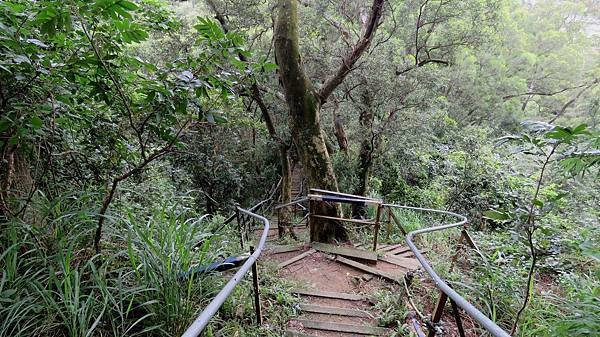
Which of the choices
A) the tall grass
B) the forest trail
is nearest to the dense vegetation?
the tall grass

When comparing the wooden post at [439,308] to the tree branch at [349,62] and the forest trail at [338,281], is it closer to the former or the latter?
the forest trail at [338,281]

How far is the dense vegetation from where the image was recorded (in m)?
1.88

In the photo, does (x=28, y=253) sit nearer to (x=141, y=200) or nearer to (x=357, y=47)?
(x=141, y=200)

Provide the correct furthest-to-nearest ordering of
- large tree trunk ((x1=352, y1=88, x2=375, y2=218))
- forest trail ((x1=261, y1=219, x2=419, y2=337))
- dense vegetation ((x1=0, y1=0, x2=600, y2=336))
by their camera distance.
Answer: large tree trunk ((x1=352, y1=88, x2=375, y2=218)) < forest trail ((x1=261, y1=219, x2=419, y2=337)) < dense vegetation ((x1=0, y1=0, x2=600, y2=336))

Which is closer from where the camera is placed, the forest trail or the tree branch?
the forest trail

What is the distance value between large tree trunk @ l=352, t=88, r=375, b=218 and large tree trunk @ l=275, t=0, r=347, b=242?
231 centimetres

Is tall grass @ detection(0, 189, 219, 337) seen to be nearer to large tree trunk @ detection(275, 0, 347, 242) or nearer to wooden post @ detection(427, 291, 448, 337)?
wooden post @ detection(427, 291, 448, 337)

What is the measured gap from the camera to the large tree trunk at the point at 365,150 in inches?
307

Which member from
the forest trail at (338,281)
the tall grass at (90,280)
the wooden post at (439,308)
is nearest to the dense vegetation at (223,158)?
the tall grass at (90,280)

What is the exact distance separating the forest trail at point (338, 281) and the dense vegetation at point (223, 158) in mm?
302

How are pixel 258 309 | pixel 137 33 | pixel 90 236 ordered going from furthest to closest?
pixel 258 309 < pixel 90 236 < pixel 137 33

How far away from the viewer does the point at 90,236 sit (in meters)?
2.37

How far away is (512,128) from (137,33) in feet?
67.3

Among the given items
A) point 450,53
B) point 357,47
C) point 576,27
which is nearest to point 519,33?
point 576,27
